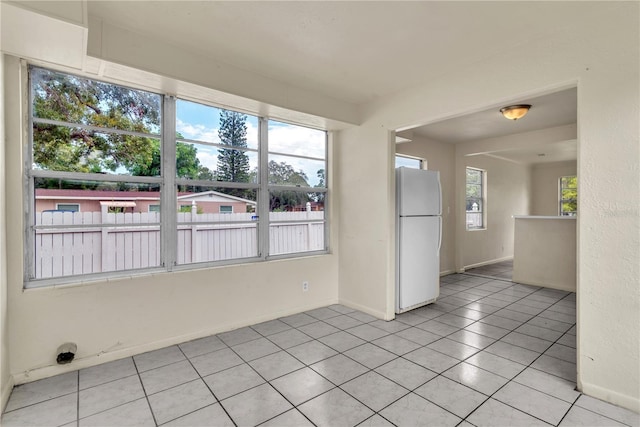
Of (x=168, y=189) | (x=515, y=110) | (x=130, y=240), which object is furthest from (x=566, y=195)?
(x=130, y=240)

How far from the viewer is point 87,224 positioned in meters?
2.52

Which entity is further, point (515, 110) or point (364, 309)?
point (364, 309)

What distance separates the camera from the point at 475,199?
6.71 meters

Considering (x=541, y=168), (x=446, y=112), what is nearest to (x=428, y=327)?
(x=446, y=112)

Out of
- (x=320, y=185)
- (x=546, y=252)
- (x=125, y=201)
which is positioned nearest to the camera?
(x=125, y=201)

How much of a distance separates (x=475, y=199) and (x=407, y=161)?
7.48 ft

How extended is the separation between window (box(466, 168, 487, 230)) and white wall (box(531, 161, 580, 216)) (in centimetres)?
264

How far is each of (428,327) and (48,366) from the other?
3338mm

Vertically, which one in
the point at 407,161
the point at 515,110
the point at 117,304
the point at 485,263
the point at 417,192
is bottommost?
the point at 485,263

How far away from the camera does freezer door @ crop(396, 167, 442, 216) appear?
374 cm

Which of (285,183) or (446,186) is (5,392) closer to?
(285,183)

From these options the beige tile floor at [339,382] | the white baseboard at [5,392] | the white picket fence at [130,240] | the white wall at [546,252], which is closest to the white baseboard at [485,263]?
the white wall at [546,252]

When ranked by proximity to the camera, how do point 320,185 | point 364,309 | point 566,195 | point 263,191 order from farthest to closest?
point 566,195
point 320,185
point 364,309
point 263,191

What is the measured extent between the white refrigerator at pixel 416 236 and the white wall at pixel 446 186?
1.67 meters
